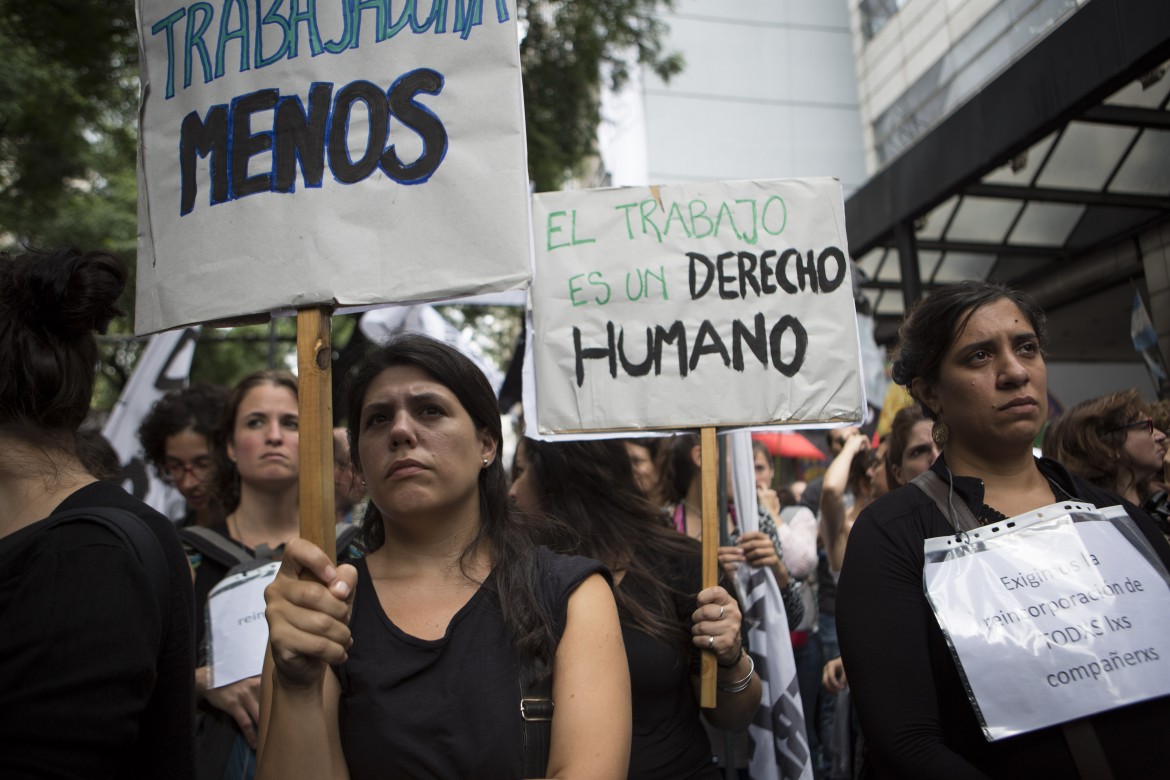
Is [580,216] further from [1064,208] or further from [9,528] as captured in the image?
[1064,208]

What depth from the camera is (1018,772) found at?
184 cm

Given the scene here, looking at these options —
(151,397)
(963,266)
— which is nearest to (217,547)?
(151,397)

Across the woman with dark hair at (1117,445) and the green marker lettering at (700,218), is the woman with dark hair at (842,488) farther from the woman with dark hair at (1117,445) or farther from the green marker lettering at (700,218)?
the green marker lettering at (700,218)

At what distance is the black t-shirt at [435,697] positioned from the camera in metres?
1.74

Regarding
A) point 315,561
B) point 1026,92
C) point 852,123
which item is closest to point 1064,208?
point 1026,92

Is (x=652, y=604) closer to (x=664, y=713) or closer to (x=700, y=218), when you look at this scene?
(x=664, y=713)

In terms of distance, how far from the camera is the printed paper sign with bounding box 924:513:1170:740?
5.98 ft

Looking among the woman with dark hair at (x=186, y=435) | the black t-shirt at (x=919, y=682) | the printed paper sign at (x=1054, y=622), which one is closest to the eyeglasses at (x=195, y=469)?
the woman with dark hair at (x=186, y=435)

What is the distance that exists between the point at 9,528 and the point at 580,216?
6.62ft

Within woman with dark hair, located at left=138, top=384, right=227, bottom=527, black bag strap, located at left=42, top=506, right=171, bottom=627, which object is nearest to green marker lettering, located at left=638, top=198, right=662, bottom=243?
black bag strap, located at left=42, top=506, right=171, bottom=627

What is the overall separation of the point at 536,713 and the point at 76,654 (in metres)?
0.83

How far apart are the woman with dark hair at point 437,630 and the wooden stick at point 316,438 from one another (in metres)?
0.10

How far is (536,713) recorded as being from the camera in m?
1.83

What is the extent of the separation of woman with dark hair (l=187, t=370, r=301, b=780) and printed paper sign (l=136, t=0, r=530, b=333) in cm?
108
